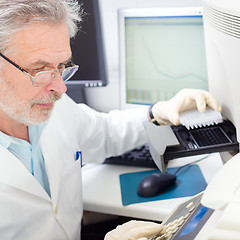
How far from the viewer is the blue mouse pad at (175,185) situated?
108 centimetres

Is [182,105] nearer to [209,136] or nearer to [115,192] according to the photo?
[209,136]

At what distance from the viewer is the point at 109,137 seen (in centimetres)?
127

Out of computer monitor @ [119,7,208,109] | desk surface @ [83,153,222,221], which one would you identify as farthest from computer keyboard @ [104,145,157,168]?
computer monitor @ [119,7,208,109]

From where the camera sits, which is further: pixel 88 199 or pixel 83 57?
pixel 83 57

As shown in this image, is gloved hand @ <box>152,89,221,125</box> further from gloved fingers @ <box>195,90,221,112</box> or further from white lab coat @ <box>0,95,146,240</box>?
white lab coat @ <box>0,95,146,240</box>

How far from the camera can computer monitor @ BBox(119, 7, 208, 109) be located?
4.11 feet

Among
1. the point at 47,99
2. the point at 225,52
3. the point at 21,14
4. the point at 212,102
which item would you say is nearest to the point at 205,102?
the point at 212,102

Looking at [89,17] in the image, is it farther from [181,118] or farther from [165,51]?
[181,118]

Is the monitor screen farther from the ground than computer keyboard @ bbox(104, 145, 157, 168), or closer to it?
farther from the ground

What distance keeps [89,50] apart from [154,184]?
0.57 m

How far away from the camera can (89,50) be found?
1350 mm

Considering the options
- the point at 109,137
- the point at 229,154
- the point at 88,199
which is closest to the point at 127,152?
the point at 109,137

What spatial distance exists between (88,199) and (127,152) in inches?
9.4

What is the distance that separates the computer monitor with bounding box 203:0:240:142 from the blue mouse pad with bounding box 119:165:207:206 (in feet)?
0.76
